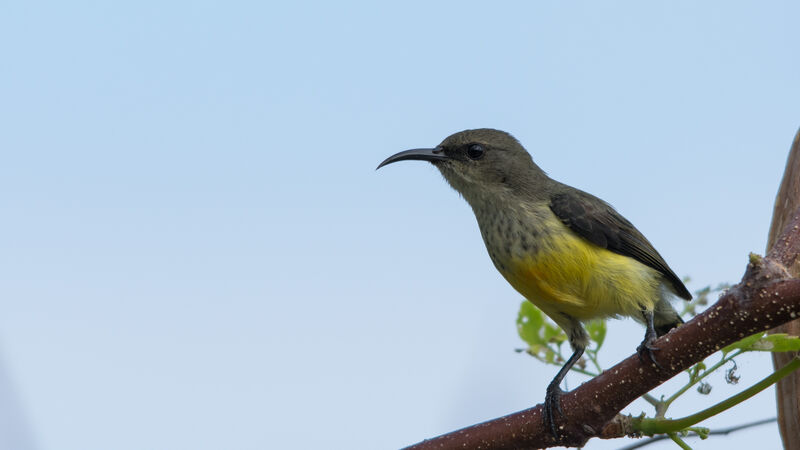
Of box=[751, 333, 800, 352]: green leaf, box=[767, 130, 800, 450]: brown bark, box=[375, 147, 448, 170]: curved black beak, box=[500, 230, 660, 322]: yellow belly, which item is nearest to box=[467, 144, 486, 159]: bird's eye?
box=[375, 147, 448, 170]: curved black beak

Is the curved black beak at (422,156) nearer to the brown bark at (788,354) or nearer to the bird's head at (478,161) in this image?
the bird's head at (478,161)

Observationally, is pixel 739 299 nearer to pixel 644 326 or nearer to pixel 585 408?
pixel 585 408

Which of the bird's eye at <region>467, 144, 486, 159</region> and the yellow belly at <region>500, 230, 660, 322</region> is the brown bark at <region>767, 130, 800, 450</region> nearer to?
the yellow belly at <region>500, 230, 660, 322</region>

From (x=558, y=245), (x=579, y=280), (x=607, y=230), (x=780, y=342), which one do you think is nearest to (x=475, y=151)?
(x=607, y=230)

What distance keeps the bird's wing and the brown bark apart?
5.33 feet

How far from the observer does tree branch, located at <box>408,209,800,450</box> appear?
2.13 meters

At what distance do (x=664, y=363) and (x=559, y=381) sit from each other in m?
1.85

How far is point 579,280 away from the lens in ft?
14.1

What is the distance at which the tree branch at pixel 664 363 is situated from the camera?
2135mm

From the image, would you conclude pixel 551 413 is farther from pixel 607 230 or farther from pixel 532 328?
pixel 607 230

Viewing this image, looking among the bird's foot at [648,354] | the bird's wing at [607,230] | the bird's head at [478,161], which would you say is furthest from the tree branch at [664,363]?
the bird's head at [478,161]

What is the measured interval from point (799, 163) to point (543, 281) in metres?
1.60

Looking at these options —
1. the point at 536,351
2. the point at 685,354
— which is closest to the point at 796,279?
the point at 685,354

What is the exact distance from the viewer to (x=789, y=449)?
2756 millimetres
